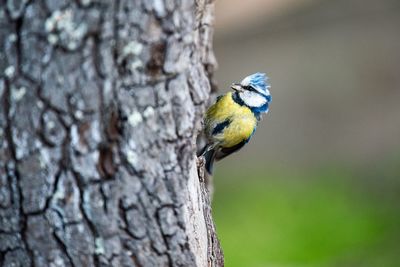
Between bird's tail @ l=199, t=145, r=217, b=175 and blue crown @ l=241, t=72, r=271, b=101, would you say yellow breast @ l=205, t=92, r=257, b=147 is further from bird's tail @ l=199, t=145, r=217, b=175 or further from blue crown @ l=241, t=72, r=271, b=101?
blue crown @ l=241, t=72, r=271, b=101

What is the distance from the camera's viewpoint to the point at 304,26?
7414 mm

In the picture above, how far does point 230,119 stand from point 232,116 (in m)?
0.02

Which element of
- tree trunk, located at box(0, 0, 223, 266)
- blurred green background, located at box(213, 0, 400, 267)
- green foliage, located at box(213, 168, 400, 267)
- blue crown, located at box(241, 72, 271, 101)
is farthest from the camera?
blurred green background, located at box(213, 0, 400, 267)

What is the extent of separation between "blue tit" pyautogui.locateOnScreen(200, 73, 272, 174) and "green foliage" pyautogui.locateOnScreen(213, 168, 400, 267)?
4.83ft

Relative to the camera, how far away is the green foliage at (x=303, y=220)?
5422 mm

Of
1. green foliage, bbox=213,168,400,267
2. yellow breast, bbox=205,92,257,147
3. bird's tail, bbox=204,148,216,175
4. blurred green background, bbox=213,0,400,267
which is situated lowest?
bird's tail, bbox=204,148,216,175

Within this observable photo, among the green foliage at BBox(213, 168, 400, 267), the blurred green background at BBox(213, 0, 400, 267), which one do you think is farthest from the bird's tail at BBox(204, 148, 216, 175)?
the blurred green background at BBox(213, 0, 400, 267)

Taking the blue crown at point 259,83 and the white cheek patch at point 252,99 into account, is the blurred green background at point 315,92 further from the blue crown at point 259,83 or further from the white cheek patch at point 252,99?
the blue crown at point 259,83

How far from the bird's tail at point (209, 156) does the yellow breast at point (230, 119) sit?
56mm

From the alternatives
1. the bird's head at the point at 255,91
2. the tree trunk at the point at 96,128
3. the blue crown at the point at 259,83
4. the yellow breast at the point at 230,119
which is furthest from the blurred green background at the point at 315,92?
the tree trunk at the point at 96,128

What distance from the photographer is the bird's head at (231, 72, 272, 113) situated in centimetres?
389

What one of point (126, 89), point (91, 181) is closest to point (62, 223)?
point (91, 181)

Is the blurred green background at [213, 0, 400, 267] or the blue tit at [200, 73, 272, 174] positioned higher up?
the blurred green background at [213, 0, 400, 267]

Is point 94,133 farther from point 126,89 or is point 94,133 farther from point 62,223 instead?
point 62,223
